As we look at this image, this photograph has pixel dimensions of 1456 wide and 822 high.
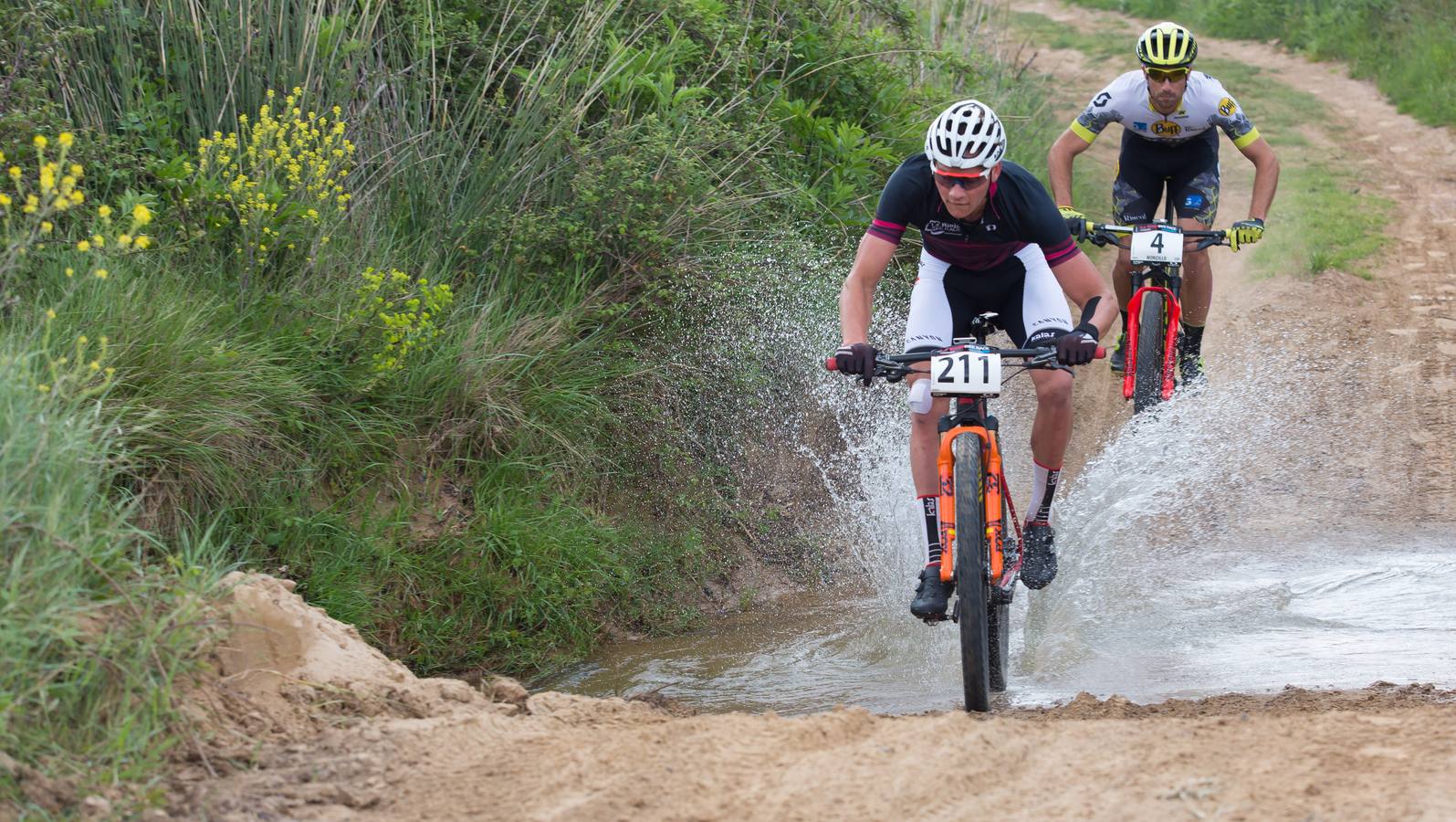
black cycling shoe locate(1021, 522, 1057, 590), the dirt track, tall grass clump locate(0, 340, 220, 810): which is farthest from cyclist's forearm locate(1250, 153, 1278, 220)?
tall grass clump locate(0, 340, 220, 810)

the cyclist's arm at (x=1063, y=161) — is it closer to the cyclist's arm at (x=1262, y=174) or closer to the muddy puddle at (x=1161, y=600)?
the cyclist's arm at (x=1262, y=174)

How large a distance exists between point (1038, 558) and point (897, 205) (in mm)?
1625

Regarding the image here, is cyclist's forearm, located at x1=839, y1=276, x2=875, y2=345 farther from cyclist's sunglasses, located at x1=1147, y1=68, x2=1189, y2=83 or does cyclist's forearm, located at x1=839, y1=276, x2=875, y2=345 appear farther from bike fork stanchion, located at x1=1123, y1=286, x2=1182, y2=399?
cyclist's sunglasses, located at x1=1147, y1=68, x2=1189, y2=83

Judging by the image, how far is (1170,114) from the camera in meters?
8.03

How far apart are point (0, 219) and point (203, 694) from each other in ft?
9.08

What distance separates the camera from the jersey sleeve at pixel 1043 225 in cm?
549

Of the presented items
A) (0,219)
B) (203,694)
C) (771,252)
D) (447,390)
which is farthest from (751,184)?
(203,694)

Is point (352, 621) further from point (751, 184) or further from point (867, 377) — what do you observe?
point (751, 184)

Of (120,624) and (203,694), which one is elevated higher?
(120,624)

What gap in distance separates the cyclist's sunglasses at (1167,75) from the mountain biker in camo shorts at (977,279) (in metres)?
2.44

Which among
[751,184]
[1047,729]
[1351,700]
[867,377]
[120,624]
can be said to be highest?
[751,184]

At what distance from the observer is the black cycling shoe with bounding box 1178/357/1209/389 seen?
8336 mm

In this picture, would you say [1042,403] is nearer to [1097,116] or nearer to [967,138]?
[967,138]

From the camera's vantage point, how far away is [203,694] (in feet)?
12.9
